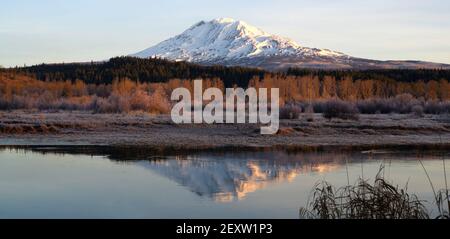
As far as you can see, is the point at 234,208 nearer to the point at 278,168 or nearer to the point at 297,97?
the point at 278,168

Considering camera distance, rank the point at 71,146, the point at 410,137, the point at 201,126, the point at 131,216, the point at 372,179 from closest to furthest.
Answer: the point at 131,216, the point at 372,179, the point at 71,146, the point at 410,137, the point at 201,126

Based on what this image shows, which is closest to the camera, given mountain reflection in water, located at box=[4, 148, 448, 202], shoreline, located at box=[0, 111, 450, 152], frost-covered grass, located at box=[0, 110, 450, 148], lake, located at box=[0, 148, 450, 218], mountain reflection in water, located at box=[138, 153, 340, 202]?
lake, located at box=[0, 148, 450, 218]

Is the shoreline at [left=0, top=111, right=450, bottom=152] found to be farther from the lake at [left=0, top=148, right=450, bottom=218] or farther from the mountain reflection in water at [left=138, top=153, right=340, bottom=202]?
the mountain reflection in water at [left=138, top=153, right=340, bottom=202]

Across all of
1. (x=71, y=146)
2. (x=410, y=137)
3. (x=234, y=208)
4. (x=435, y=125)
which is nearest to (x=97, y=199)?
(x=234, y=208)

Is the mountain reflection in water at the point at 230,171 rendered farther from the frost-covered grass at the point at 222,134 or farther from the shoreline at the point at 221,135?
the frost-covered grass at the point at 222,134

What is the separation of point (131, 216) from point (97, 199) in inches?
69.6

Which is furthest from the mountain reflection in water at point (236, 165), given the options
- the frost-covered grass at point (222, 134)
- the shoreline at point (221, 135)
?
the frost-covered grass at point (222, 134)

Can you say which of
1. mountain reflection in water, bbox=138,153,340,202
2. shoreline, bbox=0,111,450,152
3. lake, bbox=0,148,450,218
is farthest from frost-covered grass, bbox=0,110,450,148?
mountain reflection in water, bbox=138,153,340,202

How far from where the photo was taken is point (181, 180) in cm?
1495

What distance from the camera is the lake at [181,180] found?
1126 centimetres

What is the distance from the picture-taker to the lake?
11.3 m

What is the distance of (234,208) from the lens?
11.4 metres

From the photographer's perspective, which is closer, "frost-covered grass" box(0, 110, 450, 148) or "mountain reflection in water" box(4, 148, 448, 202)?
"mountain reflection in water" box(4, 148, 448, 202)

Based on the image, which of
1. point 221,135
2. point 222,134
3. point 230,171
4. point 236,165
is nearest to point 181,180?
point 230,171
